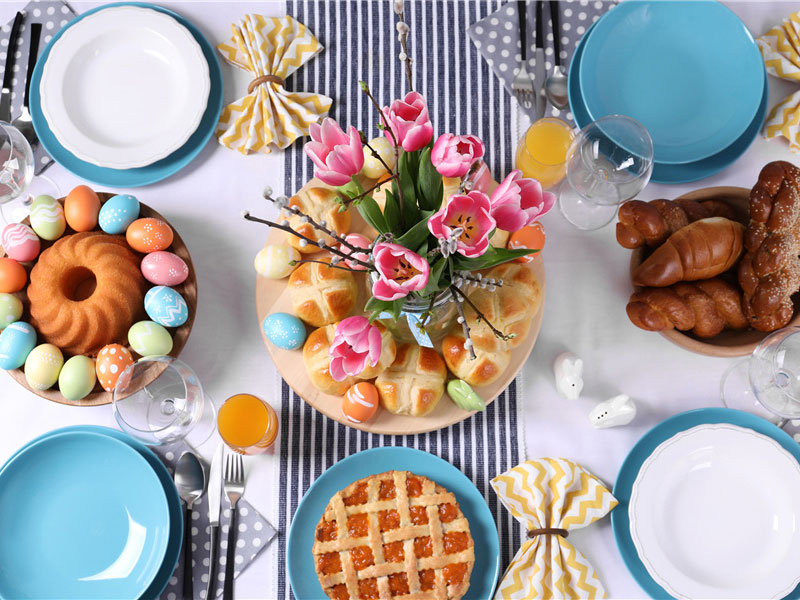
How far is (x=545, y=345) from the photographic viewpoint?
119cm

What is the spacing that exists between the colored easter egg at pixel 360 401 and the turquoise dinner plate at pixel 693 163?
668mm

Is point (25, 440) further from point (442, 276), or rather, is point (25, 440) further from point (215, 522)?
point (442, 276)

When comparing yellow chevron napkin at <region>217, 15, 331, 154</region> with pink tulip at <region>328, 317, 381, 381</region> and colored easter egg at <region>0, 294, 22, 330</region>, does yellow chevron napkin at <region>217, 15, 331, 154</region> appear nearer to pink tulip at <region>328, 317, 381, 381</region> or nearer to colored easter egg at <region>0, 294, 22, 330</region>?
colored easter egg at <region>0, 294, 22, 330</region>

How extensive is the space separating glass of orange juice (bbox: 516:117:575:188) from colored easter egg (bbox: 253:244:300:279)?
48 cm

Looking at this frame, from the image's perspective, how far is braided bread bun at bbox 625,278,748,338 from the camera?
42.2 inches

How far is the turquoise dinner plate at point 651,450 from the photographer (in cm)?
110

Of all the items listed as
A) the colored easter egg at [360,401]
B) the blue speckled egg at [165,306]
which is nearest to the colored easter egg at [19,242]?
the blue speckled egg at [165,306]

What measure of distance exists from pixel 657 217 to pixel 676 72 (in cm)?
34

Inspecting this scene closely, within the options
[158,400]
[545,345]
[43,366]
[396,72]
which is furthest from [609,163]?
[43,366]

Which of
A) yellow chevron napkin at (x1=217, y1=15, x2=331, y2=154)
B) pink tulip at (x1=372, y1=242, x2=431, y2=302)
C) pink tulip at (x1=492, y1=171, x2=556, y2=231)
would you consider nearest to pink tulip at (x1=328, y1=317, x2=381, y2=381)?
pink tulip at (x1=372, y1=242, x2=431, y2=302)

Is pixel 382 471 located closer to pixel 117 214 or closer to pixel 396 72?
pixel 117 214

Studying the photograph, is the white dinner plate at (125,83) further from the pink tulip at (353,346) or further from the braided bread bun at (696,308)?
the braided bread bun at (696,308)

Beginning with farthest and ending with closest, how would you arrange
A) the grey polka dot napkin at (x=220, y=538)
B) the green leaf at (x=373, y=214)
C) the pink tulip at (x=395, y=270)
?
the grey polka dot napkin at (x=220, y=538), the green leaf at (x=373, y=214), the pink tulip at (x=395, y=270)

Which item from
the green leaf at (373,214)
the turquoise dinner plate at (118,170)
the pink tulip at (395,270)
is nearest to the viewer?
the pink tulip at (395,270)
